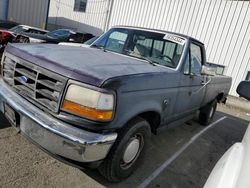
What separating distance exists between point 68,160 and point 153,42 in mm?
2400

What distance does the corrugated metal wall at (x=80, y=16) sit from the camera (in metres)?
16.5

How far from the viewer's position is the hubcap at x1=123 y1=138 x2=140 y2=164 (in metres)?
2.87

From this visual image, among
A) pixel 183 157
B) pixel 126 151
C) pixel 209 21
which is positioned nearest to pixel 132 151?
pixel 126 151

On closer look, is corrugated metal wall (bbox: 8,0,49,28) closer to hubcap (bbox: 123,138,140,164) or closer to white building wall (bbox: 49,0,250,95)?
white building wall (bbox: 49,0,250,95)

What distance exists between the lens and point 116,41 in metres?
4.20

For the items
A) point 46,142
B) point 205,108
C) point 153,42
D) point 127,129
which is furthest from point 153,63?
point 205,108

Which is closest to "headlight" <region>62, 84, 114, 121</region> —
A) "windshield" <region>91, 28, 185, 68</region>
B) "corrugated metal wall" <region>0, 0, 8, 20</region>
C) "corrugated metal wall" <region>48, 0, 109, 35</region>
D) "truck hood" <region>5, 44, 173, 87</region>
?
"truck hood" <region>5, 44, 173, 87</region>

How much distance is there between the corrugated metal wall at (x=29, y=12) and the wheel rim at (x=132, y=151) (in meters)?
14.0

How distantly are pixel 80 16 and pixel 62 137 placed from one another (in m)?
17.7

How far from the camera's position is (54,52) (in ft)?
9.75

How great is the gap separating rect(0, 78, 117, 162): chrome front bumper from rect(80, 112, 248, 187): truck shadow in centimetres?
83

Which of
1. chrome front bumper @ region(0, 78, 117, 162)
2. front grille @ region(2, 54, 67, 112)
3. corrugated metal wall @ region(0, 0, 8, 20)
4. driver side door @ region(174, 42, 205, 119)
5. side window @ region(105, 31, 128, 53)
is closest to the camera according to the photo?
chrome front bumper @ region(0, 78, 117, 162)

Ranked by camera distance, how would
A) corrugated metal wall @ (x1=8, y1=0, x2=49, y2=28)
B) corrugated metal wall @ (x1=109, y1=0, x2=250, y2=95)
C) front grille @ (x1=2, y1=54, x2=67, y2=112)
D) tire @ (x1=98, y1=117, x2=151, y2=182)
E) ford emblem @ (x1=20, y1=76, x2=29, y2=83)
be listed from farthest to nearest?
1. corrugated metal wall @ (x1=8, y1=0, x2=49, y2=28)
2. corrugated metal wall @ (x1=109, y1=0, x2=250, y2=95)
3. ford emblem @ (x1=20, y1=76, x2=29, y2=83)
4. tire @ (x1=98, y1=117, x2=151, y2=182)
5. front grille @ (x1=2, y1=54, x2=67, y2=112)

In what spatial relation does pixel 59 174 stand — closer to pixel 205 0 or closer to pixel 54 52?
pixel 54 52
